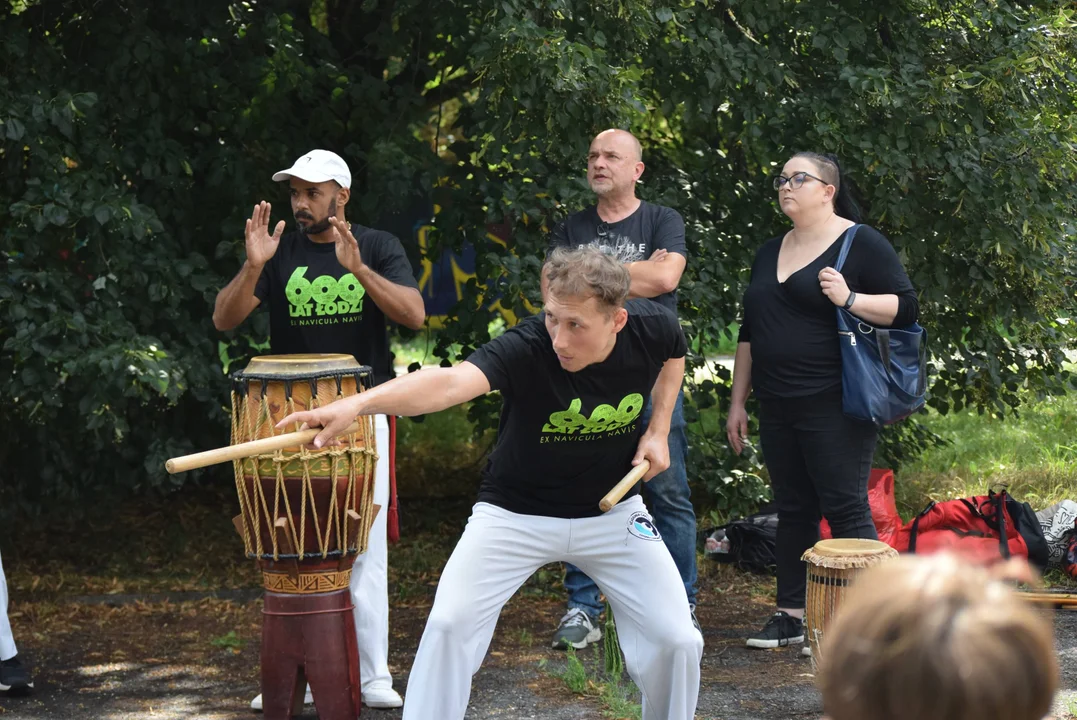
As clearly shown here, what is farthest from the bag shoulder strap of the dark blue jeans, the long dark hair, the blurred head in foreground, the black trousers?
the blurred head in foreground

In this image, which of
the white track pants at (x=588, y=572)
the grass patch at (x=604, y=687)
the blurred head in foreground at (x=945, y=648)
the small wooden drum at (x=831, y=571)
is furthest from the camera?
the grass patch at (x=604, y=687)

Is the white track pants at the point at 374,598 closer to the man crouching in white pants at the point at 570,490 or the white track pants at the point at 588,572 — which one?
the man crouching in white pants at the point at 570,490

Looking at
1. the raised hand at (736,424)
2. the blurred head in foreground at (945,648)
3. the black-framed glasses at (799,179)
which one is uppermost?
the black-framed glasses at (799,179)

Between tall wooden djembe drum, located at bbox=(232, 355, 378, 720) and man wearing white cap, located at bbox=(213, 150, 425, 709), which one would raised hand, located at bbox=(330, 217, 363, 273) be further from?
tall wooden djembe drum, located at bbox=(232, 355, 378, 720)

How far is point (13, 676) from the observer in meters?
4.89

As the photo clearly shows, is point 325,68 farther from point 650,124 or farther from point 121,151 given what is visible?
point 650,124

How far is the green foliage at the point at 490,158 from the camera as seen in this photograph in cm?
574

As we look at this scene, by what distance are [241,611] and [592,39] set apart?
3142 millimetres

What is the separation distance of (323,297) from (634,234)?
4.06 feet

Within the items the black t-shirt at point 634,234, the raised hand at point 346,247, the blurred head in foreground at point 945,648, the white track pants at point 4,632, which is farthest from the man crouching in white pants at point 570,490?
the blurred head in foreground at point 945,648

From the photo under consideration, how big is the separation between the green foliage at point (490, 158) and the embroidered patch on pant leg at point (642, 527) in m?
1.99

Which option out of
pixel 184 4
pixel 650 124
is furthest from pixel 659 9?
pixel 184 4

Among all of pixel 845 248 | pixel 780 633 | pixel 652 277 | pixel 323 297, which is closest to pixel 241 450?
pixel 323 297

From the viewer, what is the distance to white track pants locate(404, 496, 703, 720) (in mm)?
3635
